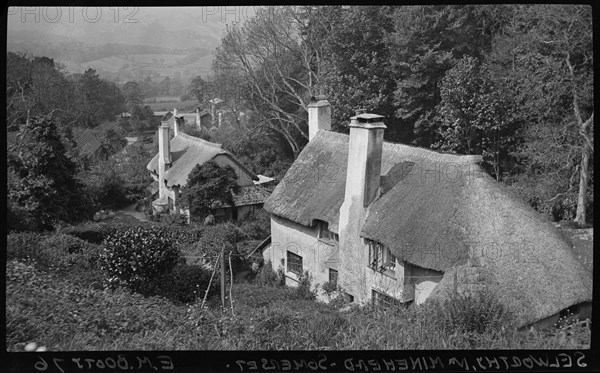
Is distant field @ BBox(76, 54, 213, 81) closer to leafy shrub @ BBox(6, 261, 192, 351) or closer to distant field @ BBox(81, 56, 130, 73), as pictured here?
distant field @ BBox(81, 56, 130, 73)

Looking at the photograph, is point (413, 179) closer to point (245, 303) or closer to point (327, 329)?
point (245, 303)

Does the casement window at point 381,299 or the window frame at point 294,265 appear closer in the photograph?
the casement window at point 381,299

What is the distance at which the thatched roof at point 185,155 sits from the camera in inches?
376

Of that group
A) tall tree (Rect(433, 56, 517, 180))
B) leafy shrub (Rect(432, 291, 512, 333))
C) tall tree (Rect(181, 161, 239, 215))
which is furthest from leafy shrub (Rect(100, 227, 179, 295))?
tall tree (Rect(433, 56, 517, 180))

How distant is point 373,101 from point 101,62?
4.23 meters

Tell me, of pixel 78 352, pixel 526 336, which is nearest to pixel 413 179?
pixel 526 336

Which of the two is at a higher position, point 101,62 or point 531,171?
point 101,62

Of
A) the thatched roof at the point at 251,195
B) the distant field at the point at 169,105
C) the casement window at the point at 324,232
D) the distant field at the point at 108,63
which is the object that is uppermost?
the distant field at the point at 108,63

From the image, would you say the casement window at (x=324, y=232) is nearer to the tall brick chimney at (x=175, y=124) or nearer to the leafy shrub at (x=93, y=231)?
the tall brick chimney at (x=175, y=124)

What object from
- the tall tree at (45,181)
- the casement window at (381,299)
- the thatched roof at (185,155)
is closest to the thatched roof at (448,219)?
the casement window at (381,299)

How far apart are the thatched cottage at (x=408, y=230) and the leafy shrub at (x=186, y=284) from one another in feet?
3.43

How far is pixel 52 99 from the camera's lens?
25.0 ft

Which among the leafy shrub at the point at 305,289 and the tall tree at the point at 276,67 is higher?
the tall tree at the point at 276,67

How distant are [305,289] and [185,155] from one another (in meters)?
2.82
